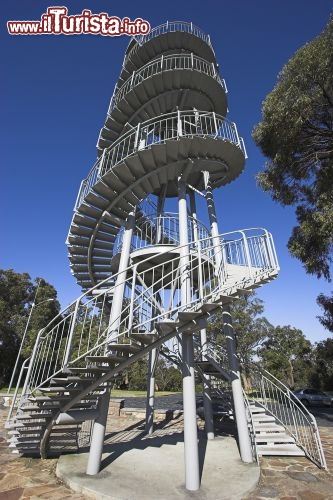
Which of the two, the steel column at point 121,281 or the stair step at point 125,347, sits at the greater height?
the steel column at point 121,281

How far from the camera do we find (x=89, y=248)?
8359 millimetres

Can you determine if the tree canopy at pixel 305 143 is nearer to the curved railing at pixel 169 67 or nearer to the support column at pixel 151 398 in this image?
the curved railing at pixel 169 67

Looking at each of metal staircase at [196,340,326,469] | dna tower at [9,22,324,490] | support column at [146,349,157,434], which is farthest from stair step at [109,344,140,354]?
support column at [146,349,157,434]

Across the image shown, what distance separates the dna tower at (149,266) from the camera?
5.13 m

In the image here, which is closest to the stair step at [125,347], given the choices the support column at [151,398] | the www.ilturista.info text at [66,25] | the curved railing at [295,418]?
the support column at [151,398]

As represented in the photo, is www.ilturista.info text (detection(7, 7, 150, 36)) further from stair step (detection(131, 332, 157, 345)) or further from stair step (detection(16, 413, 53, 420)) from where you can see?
stair step (detection(16, 413, 53, 420))

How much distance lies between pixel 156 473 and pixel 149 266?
453 cm

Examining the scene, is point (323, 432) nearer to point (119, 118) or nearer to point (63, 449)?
point (63, 449)

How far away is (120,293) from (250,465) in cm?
409

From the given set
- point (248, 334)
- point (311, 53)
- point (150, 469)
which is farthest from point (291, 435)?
point (248, 334)

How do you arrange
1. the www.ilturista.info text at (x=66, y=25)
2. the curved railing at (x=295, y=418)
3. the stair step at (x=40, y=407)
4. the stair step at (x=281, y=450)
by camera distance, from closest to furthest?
the stair step at (x=40, y=407) → the curved railing at (x=295, y=418) → the stair step at (x=281, y=450) → the www.ilturista.info text at (x=66, y=25)

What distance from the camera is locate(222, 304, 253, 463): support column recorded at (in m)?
5.87

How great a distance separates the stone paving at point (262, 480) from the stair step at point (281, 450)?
123mm

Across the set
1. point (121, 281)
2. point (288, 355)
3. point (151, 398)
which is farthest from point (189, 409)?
point (288, 355)
